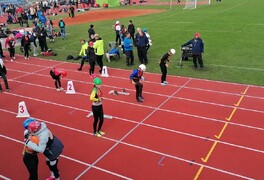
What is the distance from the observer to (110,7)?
1887 inches

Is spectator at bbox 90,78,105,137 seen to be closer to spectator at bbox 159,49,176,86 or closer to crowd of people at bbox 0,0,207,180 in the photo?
crowd of people at bbox 0,0,207,180

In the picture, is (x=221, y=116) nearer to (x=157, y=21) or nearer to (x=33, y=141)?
(x=33, y=141)

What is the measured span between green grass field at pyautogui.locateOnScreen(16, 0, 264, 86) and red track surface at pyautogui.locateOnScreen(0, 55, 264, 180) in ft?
4.69

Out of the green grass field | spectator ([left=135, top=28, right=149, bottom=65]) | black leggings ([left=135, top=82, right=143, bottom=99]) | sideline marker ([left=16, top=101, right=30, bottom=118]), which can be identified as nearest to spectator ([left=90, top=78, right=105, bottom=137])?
black leggings ([left=135, top=82, right=143, bottom=99])

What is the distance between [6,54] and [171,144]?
16438mm

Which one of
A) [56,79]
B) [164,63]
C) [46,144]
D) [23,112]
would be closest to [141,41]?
[164,63]

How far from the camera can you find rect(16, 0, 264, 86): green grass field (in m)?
14.6

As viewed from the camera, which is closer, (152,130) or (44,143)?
(44,143)

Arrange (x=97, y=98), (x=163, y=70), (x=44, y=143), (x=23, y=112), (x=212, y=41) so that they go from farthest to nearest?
1. (x=212, y=41)
2. (x=163, y=70)
3. (x=23, y=112)
4. (x=97, y=98)
5. (x=44, y=143)

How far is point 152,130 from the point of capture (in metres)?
9.52

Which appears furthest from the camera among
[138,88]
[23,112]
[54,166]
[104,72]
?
[104,72]

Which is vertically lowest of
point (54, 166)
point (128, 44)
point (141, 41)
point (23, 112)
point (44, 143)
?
point (23, 112)

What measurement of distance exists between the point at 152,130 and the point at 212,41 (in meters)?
13.1

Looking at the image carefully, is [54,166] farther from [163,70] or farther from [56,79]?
[163,70]
